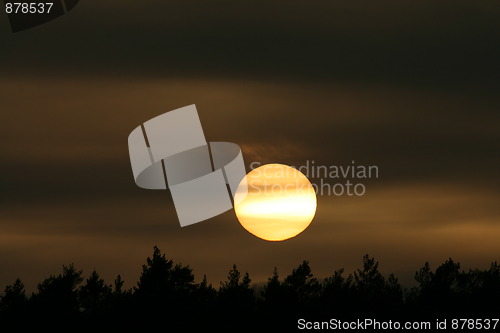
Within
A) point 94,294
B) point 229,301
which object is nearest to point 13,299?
point 94,294

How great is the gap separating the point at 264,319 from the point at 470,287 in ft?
93.4

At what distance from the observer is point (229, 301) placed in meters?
96.8

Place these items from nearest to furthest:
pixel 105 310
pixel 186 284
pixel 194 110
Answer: pixel 194 110
pixel 105 310
pixel 186 284

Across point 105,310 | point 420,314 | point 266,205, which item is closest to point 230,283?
point 105,310

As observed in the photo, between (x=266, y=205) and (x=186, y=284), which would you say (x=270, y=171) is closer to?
(x=266, y=205)

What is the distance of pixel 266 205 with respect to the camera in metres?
58.5

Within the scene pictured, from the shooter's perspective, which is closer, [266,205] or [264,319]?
[266,205]

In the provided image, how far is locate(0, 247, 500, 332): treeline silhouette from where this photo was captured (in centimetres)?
9006

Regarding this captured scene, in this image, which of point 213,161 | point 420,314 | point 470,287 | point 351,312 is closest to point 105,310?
point 351,312

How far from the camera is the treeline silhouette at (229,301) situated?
295 ft

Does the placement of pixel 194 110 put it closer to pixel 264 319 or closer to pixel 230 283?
pixel 264 319

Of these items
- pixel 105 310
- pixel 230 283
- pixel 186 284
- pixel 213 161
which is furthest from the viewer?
pixel 230 283

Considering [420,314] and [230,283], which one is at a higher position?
[230,283]

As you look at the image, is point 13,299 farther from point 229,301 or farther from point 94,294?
point 229,301
